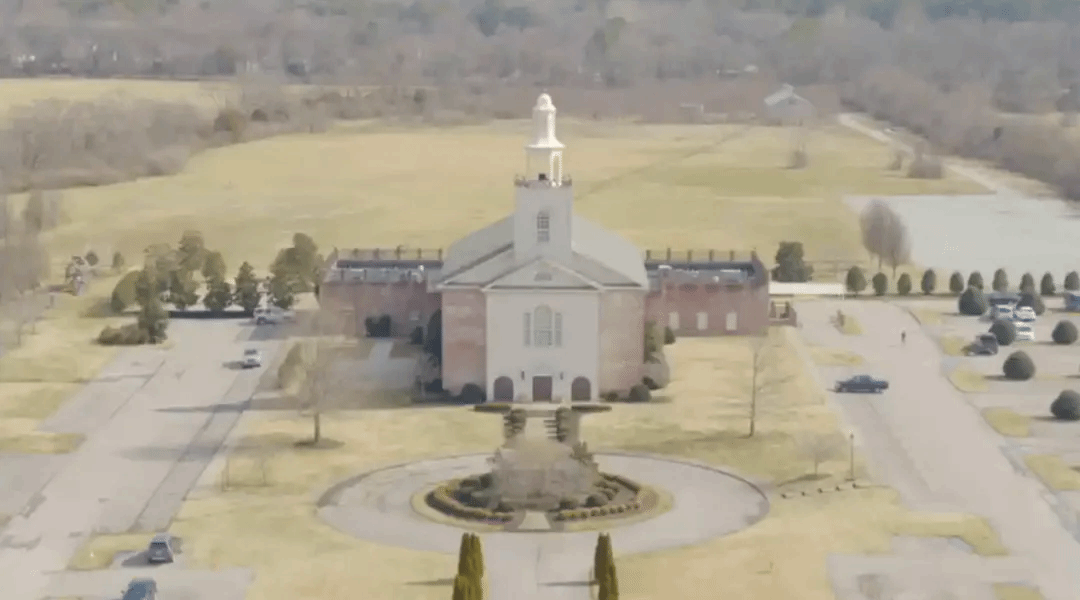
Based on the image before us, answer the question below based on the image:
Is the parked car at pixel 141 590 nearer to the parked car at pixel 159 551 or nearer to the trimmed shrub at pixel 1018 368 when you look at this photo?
the parked car at pixel 159 551

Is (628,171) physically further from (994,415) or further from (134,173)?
(994,415)

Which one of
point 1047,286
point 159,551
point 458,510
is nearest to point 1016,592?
point 458,510

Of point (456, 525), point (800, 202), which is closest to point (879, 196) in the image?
point (800, 202)

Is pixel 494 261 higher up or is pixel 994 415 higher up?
pixel 494 261

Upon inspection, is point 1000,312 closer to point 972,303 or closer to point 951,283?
point 972,303

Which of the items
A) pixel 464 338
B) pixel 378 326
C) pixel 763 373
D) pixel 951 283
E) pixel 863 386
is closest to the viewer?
pixel 464 338

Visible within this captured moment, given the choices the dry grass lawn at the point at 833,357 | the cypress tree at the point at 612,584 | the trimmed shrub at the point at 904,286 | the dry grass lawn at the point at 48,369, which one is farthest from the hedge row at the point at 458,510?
the trimmed shrub at the point at 904,286

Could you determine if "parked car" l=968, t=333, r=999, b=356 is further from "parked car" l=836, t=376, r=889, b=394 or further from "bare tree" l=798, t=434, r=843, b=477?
"bare tree" l=798, t=434, r=843, b=477
